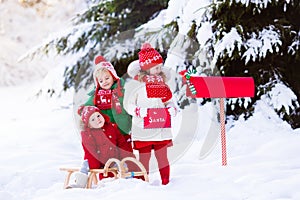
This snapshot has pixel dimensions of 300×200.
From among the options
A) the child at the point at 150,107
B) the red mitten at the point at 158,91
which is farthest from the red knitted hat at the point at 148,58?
the red mitten at the point at 158,91

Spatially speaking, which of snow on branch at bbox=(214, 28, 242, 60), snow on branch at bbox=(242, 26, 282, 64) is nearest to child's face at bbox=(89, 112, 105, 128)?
snow on branch at bbox=(214, 28, 242, 60)

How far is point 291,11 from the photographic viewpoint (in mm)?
5266

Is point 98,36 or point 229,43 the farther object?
point 98,36

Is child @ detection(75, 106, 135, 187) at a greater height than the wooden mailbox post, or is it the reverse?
the wooden mailbox post

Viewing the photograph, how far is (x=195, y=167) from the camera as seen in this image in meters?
4.08

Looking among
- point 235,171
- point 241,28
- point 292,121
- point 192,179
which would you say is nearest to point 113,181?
point 192,179

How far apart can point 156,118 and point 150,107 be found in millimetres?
93

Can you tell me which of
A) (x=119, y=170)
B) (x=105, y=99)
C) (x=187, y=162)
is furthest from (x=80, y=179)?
(x=187, y=162)

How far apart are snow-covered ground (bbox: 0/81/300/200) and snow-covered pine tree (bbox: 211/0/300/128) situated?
0.25 metres

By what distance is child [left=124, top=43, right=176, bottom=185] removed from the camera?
3.52 metres

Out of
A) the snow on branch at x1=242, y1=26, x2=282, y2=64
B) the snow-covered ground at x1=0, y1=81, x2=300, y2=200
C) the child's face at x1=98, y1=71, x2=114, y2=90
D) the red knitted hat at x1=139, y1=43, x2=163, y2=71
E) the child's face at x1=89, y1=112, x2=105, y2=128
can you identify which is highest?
the snow on branch at x1=242, y1=26, x2=282, y2=64

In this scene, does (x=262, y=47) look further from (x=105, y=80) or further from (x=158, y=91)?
(x=105, y=80)

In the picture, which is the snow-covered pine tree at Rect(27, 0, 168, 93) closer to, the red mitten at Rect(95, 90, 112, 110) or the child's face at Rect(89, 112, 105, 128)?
the red mitten at Rect(95, 90, 112, 110)

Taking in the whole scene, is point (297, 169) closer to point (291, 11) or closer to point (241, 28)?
point (241, 28)
